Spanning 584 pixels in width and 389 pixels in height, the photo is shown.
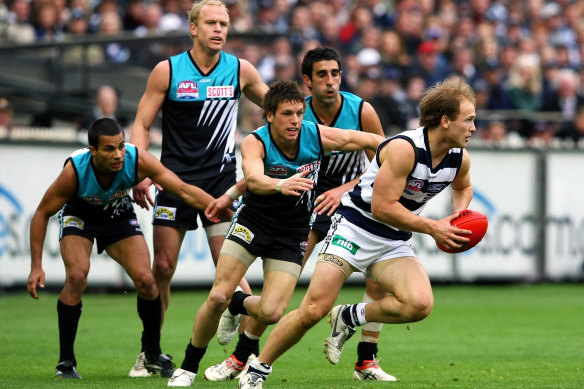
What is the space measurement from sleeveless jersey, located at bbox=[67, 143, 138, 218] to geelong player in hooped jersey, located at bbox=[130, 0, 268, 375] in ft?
1.37

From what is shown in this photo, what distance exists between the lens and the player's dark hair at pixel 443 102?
723 cm

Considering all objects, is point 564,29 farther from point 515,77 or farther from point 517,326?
point 517,326

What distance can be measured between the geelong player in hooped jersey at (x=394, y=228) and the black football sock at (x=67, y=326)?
1.90 meters

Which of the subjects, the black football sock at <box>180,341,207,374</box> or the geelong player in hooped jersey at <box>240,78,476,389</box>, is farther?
the black football sock at <box>180,341,207,374</box>

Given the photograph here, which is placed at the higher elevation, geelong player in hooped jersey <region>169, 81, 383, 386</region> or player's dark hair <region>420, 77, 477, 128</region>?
player's dark hair <region>420, 77, 477, 128</region>

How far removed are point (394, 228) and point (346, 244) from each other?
36cm

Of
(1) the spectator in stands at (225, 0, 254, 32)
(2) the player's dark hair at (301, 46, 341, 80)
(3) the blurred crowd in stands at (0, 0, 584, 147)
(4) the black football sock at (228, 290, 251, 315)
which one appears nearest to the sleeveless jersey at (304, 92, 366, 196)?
(2) the player's dark hair at (301, 46, 341, 80)

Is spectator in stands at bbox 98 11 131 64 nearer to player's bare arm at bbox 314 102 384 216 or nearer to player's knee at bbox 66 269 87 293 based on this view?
player's bare arm at bbox 314 102 384 216

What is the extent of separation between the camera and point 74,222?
28.2 feet

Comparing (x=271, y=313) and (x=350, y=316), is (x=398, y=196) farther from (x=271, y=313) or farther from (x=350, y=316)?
(x=271, y=313)

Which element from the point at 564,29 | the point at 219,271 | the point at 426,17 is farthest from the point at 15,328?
the point at 564,29

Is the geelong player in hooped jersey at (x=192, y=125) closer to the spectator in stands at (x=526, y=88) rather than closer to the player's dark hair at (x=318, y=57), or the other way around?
the player's dark hair at (x=318, y=57)

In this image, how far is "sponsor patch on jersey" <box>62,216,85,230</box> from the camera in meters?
8.59

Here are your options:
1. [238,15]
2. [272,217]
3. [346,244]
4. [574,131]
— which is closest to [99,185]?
[272,217]
